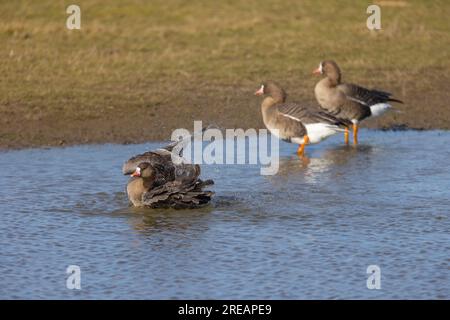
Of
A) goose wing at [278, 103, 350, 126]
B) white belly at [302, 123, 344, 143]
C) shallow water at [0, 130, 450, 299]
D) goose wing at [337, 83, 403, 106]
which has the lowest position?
shallow water at [0, 130, 450, 299]

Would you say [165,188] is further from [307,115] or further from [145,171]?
[307,115]

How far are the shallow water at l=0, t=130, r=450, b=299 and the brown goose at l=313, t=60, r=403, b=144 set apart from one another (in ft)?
4.59

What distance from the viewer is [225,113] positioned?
55.0 feet

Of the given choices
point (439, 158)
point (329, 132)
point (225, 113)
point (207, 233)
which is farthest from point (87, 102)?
point (207, 233)

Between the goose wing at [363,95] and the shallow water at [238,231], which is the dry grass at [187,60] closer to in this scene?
the goose wing at [363,95]

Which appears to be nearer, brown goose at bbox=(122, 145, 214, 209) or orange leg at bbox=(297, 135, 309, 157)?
brown goose at bbox=(122, 145, 214, 209)

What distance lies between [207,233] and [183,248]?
59 centimetres

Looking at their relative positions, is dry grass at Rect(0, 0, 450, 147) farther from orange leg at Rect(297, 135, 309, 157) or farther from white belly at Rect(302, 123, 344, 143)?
white belly at Rect(302, 123, 344, 143)

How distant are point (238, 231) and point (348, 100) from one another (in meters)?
5.69

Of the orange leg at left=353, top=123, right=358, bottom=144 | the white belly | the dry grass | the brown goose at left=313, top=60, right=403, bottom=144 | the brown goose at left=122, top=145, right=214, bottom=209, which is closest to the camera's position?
the brown goose at left=122, top=145, right=214, bottom=209

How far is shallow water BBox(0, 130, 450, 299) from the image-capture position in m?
9.01

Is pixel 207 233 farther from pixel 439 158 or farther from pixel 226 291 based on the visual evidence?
pixel 439 158

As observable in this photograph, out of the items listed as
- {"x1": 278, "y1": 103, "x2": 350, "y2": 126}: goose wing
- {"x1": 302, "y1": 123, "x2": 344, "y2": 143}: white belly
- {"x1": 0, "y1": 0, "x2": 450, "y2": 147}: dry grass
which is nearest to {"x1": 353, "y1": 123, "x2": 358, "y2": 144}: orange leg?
{"x1": 278, "y1": 103, "x2": 350, "y2": 126}: goose wing

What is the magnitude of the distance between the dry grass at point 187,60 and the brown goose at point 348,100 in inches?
40.5
